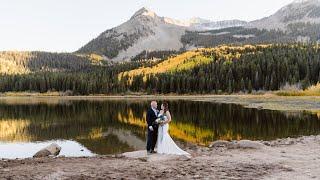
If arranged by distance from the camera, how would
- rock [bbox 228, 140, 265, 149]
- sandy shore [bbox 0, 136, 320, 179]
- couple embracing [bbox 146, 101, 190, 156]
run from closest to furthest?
sandy shore [bbox 0, 136, 320, 179] → couple embracing [bbox 146, 101, 190, 156] → rock [bbox 228, 140, 265, 149]

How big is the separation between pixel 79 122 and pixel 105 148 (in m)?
31.9

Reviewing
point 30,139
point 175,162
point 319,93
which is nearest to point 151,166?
point 175,162

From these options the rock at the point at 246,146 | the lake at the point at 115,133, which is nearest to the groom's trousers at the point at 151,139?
the rock at the point at 246,146

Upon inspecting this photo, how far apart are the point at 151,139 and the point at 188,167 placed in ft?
20.3

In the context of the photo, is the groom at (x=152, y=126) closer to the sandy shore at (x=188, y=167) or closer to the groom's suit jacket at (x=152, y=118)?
the groom's suit jacket at (x=152, y=118)

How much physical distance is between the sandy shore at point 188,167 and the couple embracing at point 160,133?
3.35 ft

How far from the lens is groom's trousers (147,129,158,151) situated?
30391mm

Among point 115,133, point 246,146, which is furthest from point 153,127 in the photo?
point 115,133

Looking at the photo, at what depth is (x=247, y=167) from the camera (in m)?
24.6

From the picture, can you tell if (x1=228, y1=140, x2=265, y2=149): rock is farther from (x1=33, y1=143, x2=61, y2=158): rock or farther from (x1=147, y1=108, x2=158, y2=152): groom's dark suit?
(x1=33, y1=143, x2=61, y2=158): rock

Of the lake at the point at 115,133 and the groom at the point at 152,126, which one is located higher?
the groom at the point at 152,126

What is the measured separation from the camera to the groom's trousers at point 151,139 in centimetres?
3039

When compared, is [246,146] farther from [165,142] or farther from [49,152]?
[49,152]

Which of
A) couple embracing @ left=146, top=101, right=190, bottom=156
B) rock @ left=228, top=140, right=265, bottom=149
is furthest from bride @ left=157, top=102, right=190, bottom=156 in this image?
rock @ left=228, top=140, right=265, bottom=149
